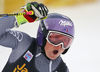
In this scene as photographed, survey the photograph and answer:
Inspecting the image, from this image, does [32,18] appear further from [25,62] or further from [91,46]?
[91,46]

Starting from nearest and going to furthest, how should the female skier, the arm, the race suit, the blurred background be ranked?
the arm → the race suit → the female skier → the blurred background

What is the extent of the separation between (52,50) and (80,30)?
1.99 m

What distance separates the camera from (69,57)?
363 cm

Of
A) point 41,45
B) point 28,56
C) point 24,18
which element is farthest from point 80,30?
point 24,18

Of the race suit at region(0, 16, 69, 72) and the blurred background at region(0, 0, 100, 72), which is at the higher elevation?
the race suit at region(0, 16, 69, 72)

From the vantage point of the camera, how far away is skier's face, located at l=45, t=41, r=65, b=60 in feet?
7.77

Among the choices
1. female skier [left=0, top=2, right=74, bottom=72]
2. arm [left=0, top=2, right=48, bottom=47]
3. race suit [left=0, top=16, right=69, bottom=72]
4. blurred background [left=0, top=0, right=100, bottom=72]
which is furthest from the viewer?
blurred background [left=0, top=0, right=100, bottom=72]

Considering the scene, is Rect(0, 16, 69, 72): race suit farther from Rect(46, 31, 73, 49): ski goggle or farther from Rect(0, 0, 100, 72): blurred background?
Rect(0, 0, 100, 72): blurred background

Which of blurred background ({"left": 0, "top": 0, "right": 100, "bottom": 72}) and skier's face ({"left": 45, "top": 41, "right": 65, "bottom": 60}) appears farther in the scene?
blurred background ({"left": 0, "top": 0, "right": 100, "bottom": 72})

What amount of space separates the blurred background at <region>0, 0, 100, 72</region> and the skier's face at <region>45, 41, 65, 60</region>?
108cm

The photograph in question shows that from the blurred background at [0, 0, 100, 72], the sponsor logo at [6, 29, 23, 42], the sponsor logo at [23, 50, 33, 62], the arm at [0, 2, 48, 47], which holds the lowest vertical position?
the blurred background at [0, 0, 100, 72]

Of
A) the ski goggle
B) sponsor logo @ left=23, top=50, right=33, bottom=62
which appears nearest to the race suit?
sponsor logo @ left=23, top=50, right=33, bottom=62

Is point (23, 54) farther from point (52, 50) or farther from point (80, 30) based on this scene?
point (80, 30)

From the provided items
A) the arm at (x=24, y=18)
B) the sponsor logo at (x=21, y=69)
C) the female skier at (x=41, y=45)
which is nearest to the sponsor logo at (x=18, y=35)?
the female skier at (x=41, y=45)
